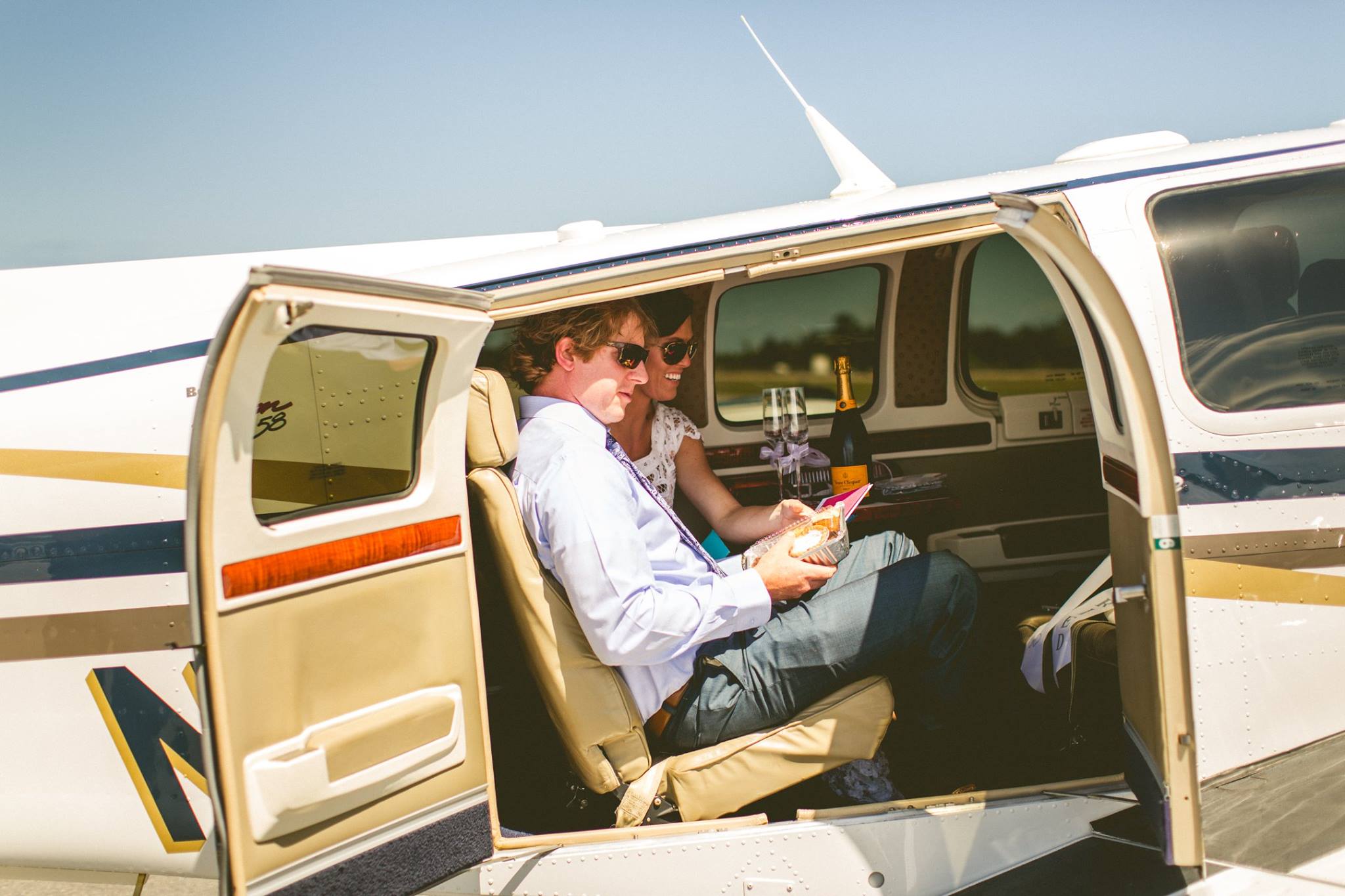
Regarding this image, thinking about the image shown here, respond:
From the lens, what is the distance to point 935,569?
266cm

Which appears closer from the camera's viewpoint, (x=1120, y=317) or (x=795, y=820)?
(x=1120, y=317)

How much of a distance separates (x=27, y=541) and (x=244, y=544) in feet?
2.95

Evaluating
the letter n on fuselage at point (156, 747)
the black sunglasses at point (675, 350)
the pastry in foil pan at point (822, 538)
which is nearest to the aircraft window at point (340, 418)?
the letter n on fuselage at point (156, 747)

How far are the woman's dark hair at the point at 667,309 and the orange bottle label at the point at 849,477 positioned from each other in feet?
3.05

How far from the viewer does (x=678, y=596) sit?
244 centimetres

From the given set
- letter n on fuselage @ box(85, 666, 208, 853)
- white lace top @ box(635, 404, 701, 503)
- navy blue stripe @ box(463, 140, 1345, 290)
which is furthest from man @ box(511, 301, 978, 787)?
letter n on fuselage @ box(85, 666, 208, 853)

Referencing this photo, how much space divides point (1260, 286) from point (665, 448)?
2030 mm

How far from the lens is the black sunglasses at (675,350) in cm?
330

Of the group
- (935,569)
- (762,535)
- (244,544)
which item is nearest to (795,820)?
(935,569)

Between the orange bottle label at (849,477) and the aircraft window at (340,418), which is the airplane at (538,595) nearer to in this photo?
the aircraft window at (340,418)

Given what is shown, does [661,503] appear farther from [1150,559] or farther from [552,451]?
[1150,559]

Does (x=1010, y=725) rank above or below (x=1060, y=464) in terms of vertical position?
below

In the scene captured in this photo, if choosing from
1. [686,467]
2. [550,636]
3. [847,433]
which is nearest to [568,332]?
[550,636]

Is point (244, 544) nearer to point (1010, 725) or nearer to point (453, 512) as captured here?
point (453, 512)
